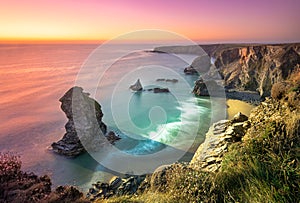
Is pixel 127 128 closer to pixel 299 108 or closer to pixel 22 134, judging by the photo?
pixel 22 134

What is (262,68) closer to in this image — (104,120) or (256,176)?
(104,120)

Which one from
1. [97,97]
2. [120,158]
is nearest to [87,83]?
[97,97]

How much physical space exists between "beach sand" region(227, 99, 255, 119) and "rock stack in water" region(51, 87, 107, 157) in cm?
1408

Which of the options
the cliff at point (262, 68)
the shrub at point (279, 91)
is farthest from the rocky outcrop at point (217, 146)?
the cliff at point (262, 68)

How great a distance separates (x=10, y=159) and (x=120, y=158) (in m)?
8.07

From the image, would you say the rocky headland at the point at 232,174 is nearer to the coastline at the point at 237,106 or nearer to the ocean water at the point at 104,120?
the ocean water at the point at 104,120

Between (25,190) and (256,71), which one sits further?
(256,71)

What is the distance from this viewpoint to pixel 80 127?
17.2 m

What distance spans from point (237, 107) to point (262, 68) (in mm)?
14454

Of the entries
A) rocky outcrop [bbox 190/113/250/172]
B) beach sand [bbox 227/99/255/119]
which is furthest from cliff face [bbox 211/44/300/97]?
rocky outcrop [bbox 190/113/250/172]

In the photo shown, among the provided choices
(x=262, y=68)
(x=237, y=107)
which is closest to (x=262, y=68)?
(x=262, y=68)

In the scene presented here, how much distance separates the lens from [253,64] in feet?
139

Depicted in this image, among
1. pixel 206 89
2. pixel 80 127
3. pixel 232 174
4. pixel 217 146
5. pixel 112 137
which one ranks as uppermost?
pixel 232 174

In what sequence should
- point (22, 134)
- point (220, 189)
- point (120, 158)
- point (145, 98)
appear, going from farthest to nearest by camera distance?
point (145, 98), point (22, 134), point (120, 158), point (220, 189)
